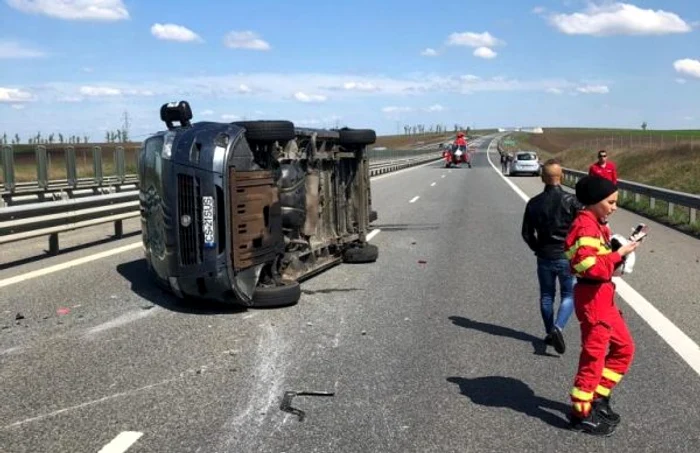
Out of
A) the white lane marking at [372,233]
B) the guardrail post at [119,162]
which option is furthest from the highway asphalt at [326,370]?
the guardrail post at [119,162]

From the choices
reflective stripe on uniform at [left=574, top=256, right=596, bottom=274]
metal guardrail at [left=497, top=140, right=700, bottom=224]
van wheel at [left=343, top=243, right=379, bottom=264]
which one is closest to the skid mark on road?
reflective stripe on uniform at [left=574, top=256, right=596, bottom=274]

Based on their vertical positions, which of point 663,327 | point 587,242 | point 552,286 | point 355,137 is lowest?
point 663,327

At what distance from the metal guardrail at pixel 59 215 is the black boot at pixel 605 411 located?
825cm

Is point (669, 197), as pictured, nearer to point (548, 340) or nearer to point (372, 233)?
point (372, 233)

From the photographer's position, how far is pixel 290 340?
6199mm

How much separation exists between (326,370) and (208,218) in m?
2.05

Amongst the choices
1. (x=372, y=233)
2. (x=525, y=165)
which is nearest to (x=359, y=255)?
(x=372, y=233)

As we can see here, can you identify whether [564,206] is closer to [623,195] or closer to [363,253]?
[363,253]

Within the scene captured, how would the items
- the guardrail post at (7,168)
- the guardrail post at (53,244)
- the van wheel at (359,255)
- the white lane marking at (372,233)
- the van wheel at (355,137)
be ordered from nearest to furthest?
the van wheel at (355,137) → the van wheel at (359,255) → the guardrail post at (53,244) → the white lane marking at (372,233) → the guardrail post at (7,168)

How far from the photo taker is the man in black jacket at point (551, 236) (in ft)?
19.6

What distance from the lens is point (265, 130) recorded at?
23.3 ft

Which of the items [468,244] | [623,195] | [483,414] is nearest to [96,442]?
[483,414]

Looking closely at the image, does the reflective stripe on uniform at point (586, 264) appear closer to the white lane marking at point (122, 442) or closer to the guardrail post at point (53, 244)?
the white lane marking at point (122, 442)

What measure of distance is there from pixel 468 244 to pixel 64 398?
878 centimetres
